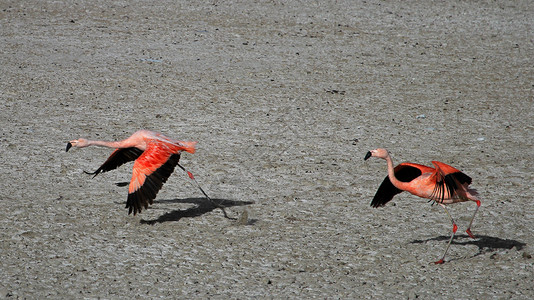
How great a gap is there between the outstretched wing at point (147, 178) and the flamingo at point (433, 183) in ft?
5.91

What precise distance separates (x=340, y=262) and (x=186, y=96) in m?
4.63

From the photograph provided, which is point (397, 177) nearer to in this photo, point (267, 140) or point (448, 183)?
point (448, 183)

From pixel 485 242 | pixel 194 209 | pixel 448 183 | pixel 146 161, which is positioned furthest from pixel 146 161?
pixel 485 242

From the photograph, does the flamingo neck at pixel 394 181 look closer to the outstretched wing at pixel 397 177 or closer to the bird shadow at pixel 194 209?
the outstretched wing at pixel 397 177

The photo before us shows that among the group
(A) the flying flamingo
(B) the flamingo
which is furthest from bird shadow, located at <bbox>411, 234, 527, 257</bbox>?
(A) the flying flamingo

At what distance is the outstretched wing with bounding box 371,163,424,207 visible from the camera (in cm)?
568

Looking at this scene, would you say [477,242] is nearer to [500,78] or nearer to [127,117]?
[127,117]

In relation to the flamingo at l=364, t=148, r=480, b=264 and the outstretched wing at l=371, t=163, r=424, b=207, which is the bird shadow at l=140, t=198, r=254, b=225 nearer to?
the outstretched wing at l=371, t=163, r=424, b=207

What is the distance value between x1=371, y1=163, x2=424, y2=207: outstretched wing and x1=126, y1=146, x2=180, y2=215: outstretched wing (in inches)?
74.0

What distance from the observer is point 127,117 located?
8477 millimetres

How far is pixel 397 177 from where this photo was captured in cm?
575

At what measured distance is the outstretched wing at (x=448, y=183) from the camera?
5.32 metres

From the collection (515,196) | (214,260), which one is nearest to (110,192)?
(214,260)

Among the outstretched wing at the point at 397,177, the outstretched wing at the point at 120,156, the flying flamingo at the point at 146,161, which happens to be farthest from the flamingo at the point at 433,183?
the outstretched wing at the point at 120,156
